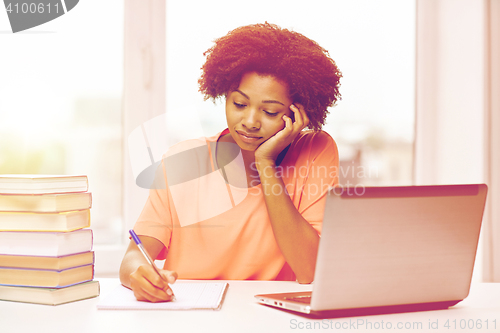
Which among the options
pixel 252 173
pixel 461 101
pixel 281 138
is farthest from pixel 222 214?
pixel 461 101

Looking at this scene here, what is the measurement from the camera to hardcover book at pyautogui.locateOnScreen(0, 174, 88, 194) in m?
0.92

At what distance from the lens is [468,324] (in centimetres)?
80

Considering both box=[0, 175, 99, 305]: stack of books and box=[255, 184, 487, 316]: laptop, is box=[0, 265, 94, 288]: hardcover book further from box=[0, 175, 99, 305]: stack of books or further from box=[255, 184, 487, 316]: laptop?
box=[255, 184, 487, 316]: laptop

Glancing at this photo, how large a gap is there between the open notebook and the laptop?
0.17 m

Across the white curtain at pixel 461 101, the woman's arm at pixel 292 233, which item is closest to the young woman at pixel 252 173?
the woman's arm at pixel 292 233

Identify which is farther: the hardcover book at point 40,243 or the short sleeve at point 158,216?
the short sleeve at point 158,216

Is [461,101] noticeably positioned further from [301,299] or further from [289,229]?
[301,299]

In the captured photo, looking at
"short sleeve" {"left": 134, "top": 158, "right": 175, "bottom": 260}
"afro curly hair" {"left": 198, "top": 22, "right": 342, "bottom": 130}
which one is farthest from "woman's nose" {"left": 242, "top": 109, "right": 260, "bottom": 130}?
"short sleeve" {"left": 134, "top": 158, "right": 175, "bottom": 260}

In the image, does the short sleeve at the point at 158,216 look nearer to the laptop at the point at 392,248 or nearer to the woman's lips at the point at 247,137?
the woman's lips at the point at 247,137

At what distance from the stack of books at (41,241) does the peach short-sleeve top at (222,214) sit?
1.38 feet

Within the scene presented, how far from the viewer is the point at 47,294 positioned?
0.90 metres

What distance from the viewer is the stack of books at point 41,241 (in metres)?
0.91

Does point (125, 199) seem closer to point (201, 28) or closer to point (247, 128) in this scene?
point (201, 28)

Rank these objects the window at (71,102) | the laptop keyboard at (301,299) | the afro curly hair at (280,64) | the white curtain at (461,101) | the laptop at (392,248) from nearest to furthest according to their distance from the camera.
→ the laptop at (392,248), the laptop keyboard at (301,299), the afro curly hair at (280,64), the window at (71,102), the white curtain at (461,101)
